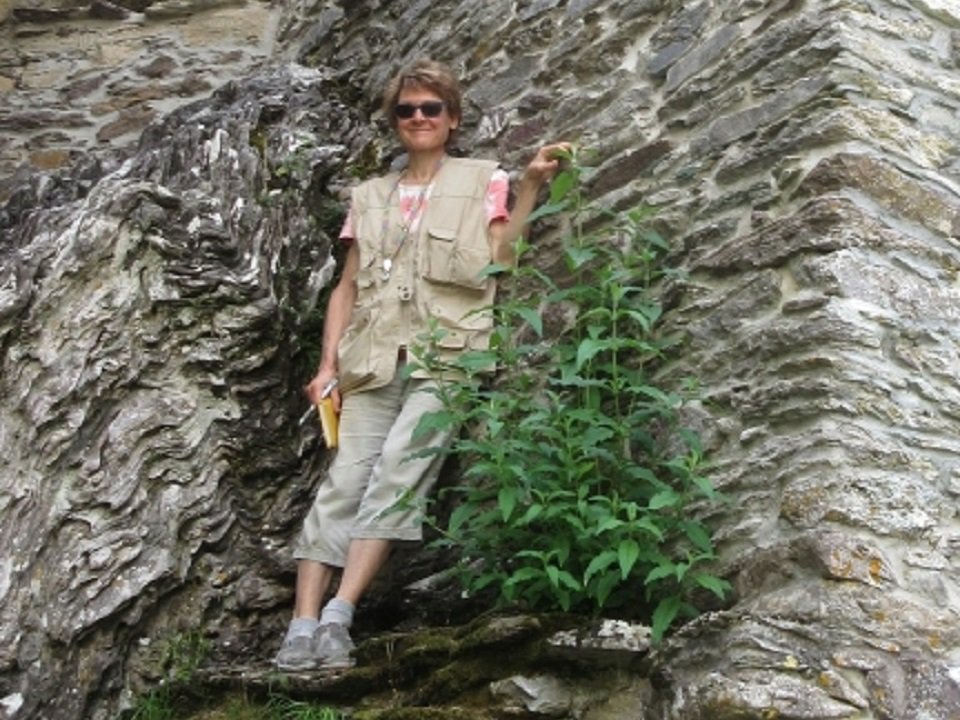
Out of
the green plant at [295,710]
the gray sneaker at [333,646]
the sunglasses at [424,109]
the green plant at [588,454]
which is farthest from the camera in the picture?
the sunglasses at [424,109]

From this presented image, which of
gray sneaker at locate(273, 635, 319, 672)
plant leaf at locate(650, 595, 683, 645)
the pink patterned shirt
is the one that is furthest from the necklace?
plant leaf at locate(650, 595, 683, 645)

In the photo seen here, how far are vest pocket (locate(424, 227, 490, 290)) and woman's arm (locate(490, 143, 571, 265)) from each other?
0.16ft

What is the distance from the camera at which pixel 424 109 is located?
15.1 ft

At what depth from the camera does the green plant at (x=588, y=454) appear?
3.48 m

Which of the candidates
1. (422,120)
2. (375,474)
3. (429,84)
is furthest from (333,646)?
(429,84)

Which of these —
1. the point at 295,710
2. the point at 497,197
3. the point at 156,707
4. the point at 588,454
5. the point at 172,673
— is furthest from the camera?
the point at 497,197

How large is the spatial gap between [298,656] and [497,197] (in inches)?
59.9

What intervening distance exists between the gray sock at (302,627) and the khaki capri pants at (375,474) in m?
0.21

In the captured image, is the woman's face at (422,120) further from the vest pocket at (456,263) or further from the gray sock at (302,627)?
the gray sock at (302,627)

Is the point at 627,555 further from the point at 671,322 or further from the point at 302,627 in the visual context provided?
the point at 302,627

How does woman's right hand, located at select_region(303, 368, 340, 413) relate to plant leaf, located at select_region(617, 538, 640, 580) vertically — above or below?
below

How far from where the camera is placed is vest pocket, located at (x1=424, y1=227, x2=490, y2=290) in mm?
4344

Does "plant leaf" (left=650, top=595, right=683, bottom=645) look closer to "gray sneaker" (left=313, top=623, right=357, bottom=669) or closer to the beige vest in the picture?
"gray sneaker" (left=313, top=623, right=357, bottom=669)

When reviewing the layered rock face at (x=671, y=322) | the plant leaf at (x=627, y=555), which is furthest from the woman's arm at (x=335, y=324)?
the plant leaf at (x=627, y=555)
